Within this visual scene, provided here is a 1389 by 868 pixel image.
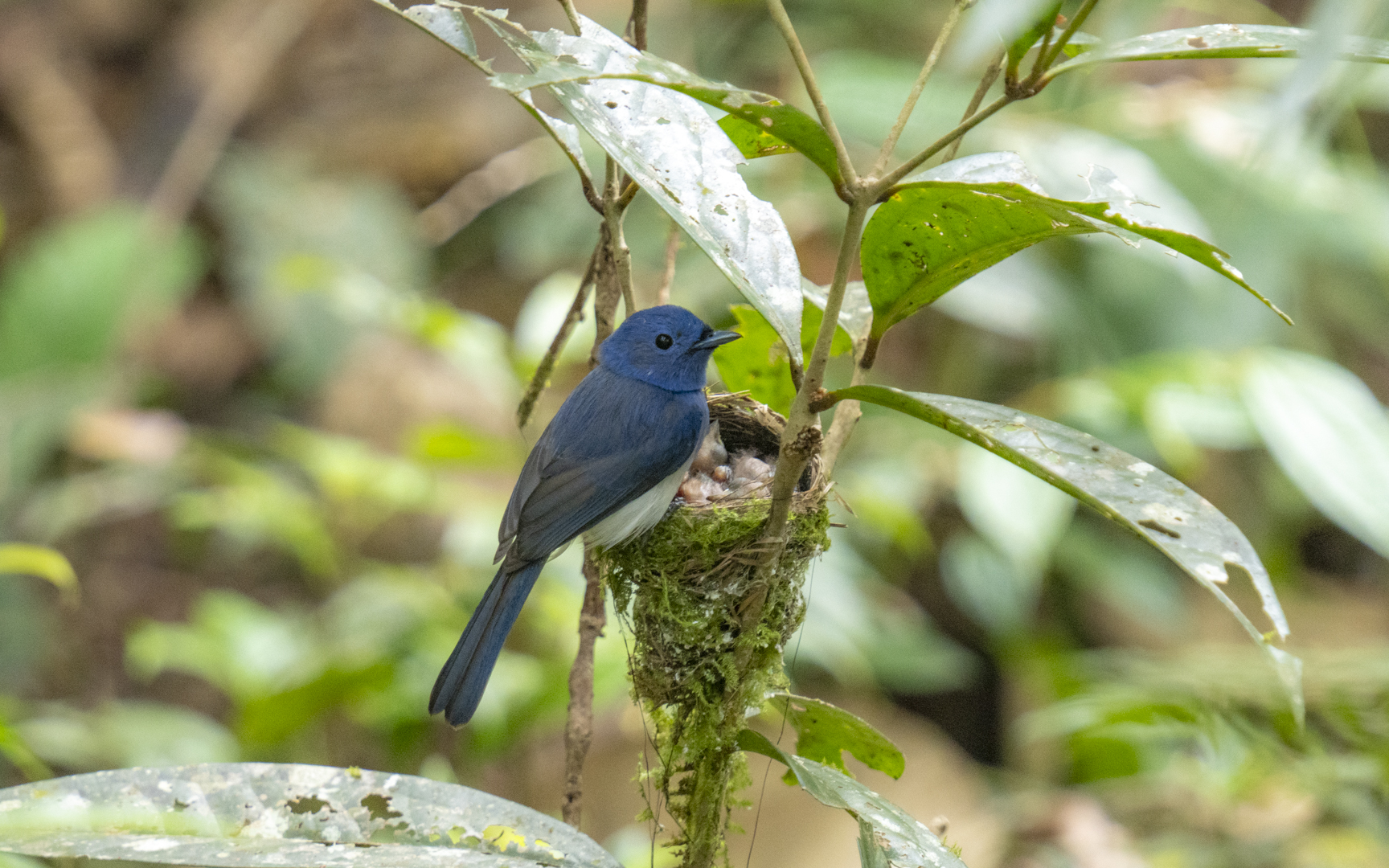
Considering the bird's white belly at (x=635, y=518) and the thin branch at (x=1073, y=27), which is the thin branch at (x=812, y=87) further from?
the bird's white belly at (x=635, y=518)

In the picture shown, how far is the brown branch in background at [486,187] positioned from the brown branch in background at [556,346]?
3755 millimetres

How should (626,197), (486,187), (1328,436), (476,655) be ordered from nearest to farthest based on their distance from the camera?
(626,197) < (476,655) < (1328,436) < (486,187)

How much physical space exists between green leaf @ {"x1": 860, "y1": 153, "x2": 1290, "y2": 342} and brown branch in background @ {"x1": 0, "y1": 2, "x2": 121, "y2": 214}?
252 inches

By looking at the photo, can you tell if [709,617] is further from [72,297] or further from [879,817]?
[72,297]

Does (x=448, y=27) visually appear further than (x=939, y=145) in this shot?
Yes

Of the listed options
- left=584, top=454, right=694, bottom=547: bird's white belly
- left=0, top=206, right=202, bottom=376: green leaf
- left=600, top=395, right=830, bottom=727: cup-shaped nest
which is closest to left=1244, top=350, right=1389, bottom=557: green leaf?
left=600, top=395, right=830, bottom=727: cup-shaped nest

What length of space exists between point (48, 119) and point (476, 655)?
6119 mm

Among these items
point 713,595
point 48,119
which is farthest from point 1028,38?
point 48,119

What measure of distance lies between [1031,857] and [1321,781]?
1.01 meters

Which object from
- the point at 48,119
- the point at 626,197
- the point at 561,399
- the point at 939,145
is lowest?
the point at 561,399

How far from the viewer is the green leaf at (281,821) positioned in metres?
1.26

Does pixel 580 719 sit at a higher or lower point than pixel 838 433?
lower

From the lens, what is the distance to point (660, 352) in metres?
2.64

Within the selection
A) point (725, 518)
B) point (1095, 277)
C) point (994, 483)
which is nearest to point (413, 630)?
point (725, 518)
